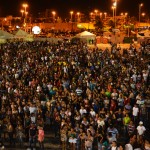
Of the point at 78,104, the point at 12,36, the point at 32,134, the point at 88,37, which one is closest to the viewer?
the point at 32,134

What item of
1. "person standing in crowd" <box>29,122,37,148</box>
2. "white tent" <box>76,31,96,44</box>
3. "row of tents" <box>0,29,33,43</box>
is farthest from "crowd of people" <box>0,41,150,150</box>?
"white tent" <box>76,31,96,44</box>

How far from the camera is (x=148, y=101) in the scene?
16016 mm

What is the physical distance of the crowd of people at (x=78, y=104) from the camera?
13430 millimetres

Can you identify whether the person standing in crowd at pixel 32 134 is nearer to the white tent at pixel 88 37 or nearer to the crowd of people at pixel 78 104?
the crowd of people at pixel 78 104

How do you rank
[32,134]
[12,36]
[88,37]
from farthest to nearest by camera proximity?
[12,36] → [88,37] → [32,134]

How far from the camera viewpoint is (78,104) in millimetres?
16375

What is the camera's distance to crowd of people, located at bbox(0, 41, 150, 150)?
1343 cm

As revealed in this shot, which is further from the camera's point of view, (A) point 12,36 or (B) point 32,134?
(A) point 12,36

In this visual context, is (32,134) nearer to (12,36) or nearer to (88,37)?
(88,37)

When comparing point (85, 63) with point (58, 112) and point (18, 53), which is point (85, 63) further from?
point (58, 112)

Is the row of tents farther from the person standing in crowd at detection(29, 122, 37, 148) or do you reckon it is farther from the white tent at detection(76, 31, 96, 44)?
the person standing in crowd at detection(29, 122, 37, 148)

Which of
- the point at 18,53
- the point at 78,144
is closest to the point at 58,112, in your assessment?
the point at 78,144

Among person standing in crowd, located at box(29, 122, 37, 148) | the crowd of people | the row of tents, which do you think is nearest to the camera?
the crowd of people

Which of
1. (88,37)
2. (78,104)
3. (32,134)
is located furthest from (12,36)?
(32,134)
